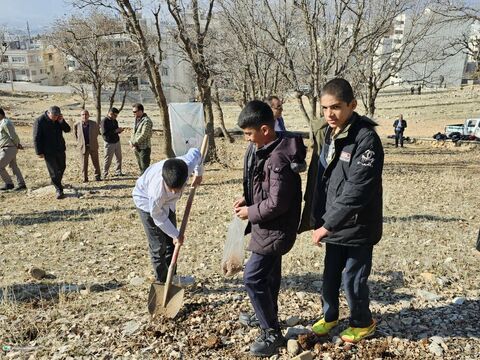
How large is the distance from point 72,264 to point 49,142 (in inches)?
139

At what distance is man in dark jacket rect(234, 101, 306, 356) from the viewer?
2594 millimetres

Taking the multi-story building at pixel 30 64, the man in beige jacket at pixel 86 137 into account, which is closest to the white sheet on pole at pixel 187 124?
the man in beige jacket at pixel 86 137

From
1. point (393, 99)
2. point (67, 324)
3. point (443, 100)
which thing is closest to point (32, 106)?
point (393, 99)

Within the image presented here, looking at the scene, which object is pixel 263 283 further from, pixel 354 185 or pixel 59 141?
pixel 59 141

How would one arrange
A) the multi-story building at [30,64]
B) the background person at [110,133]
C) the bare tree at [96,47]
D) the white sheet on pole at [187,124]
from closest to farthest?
the background person at [110,133], the white sheet on pole at [187,124], the bare tree at [96,47], the multi-story building at [30,64]

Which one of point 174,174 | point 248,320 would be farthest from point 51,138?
point 248,320

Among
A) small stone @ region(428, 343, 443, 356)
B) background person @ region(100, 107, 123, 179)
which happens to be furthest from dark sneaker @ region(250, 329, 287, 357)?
background person @ region(100, 107, 123, 179)

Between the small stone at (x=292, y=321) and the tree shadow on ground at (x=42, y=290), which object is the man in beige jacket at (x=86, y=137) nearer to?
the tree shadow on ground at (x=42, y=290)

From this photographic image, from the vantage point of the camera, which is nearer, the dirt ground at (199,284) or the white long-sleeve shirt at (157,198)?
the dirt ground at (199,284)

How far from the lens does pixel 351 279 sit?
9.19ft

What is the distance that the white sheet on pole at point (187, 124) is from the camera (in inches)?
528

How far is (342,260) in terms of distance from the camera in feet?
9.61

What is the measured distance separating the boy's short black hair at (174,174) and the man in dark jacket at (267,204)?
0.46 m

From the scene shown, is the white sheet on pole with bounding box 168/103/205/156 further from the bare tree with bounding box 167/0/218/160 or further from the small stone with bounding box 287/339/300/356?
the small stone with bounding box 287/339/300/356
